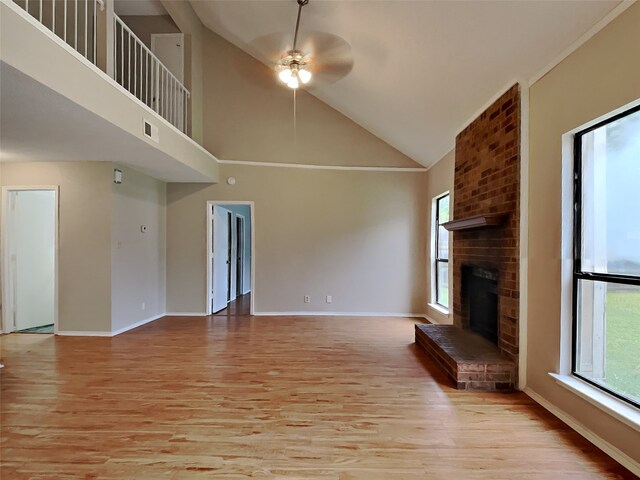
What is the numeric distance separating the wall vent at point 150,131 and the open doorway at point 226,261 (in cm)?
212

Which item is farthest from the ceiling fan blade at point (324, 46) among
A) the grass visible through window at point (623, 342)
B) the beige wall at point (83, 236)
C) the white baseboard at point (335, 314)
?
the white baseboard at point (335, 314)

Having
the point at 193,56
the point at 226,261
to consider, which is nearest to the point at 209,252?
the point at 226,261

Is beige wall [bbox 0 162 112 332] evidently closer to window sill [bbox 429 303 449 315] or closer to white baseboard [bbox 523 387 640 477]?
window sill [bbox 429 303 449 315]

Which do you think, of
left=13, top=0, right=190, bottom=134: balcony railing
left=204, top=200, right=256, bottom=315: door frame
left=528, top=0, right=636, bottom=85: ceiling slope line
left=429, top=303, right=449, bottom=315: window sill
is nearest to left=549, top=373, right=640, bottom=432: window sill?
left=528, top=0, right=636, bottom=85: ceiling slope line

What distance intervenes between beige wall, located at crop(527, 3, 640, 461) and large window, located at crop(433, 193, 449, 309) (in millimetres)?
2425

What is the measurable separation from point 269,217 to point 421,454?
4445 millimetres

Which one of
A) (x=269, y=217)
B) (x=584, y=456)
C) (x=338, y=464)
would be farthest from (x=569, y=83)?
(x=269, y=217)

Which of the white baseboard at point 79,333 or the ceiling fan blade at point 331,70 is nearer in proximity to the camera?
the ceiling fan blade at point 331,70

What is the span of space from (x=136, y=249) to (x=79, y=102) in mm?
2884

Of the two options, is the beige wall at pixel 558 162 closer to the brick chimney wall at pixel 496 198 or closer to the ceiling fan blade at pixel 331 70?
the brick chimney wall at pixel 496 198

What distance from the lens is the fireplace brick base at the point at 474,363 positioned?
2.81 meters

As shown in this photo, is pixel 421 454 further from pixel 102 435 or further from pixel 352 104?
pixel 352 104

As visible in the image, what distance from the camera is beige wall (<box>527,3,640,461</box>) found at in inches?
72.8

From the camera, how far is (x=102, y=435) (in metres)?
2.13
